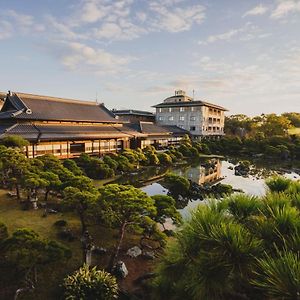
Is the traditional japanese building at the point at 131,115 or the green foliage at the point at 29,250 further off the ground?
the traditional japanese building at the point at 131,115

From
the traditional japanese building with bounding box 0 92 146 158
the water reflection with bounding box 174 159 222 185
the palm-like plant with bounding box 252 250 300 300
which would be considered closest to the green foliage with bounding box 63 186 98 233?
the palm-like plant with bounding box 252 250 300 300

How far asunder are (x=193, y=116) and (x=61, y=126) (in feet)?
121

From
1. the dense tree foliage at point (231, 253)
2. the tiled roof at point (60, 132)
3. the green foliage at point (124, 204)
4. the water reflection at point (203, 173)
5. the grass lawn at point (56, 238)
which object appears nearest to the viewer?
the dense tree foliage at point (231, 253)

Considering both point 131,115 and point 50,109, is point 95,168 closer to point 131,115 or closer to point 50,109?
point 50,109

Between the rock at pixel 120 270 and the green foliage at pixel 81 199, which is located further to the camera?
the green foliage at pixel 81 199

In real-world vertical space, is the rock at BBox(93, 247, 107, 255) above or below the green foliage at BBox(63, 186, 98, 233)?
below

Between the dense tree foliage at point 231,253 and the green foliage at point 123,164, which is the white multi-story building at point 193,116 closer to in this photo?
the green foliage at point 123,164

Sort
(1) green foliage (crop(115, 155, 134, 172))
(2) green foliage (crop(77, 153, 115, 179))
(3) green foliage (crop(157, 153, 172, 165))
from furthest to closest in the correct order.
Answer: (3) green foliage (crop(157, 153, 172, 165)) < (1) green foliage (crop(115, 155, 134, 172)) < (2) green foliage (crop(77, 153, 115, 179))

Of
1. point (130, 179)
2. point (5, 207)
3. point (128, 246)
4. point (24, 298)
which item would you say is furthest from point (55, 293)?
point (130, 179)

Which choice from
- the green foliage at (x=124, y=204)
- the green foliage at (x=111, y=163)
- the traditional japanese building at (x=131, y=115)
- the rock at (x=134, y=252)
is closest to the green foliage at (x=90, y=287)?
the green foliage at (x=124, y=204)

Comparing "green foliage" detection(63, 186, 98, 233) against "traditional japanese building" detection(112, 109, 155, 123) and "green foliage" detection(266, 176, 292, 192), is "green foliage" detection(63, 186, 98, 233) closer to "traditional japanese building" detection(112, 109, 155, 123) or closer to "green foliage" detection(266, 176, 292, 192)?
"green foliage" detection(266, 176, 292, 192)

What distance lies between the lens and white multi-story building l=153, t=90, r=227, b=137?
6052 cm

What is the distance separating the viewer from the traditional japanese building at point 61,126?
2683 centimetres

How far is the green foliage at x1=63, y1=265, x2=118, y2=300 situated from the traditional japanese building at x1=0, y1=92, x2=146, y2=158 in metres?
19.9
